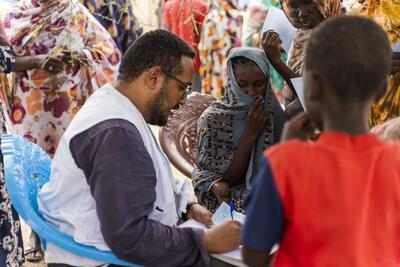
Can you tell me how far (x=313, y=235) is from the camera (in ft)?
3.81

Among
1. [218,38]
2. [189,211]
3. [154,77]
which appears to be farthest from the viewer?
[218,38]

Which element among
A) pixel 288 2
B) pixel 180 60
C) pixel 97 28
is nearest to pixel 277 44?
pixel 288 2

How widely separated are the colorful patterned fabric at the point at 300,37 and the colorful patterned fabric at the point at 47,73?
1.36 metres

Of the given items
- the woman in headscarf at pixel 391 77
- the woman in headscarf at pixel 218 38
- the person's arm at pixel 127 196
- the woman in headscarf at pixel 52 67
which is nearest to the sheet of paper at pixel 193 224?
the person's arm at pixel 127 196

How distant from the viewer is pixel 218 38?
569cm

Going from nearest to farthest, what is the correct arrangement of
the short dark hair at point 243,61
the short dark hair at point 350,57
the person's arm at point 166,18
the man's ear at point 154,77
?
the short dark hair at point 350,57 → the man's ear at point 154,77 → the short dark hair at point 243,61 → the person's arm at point 166,18

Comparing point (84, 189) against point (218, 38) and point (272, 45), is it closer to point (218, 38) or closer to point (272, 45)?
point (272, 45)

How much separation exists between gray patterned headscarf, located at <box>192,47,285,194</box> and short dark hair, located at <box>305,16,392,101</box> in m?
1.55

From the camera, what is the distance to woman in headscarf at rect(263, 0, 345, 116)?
2789mm

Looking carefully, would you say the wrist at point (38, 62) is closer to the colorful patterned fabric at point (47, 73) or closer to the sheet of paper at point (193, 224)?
the colorful patterned fabric at point (47, 73)

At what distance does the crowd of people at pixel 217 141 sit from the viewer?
45.4 inches

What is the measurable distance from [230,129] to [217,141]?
82 mm

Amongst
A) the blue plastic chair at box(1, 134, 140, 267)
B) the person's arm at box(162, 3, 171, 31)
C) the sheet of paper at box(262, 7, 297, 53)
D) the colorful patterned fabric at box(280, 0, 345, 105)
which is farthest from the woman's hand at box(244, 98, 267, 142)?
the person's arm at box(162, 3, 171, 31)

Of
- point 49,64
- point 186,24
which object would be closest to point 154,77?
point 49,64
